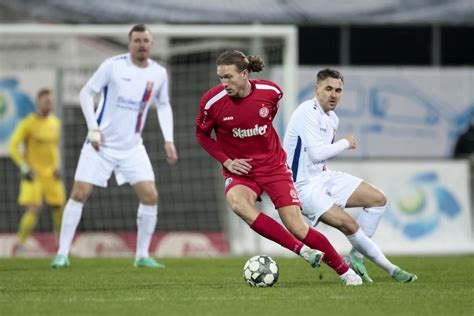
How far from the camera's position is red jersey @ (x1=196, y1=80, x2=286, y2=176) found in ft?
31.6

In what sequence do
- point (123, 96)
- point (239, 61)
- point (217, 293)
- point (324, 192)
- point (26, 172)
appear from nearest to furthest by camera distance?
point (217, 293), point (239, 61), point (324, 192), point (123, 96), point (26, 172)

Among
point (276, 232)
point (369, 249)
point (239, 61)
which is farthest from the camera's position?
point (369, 249)

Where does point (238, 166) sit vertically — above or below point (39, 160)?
above

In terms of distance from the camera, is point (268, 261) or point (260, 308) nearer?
point (260, 308)

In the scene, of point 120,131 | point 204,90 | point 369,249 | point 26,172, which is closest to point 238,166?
point 369,249

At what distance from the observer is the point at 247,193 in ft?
31.4

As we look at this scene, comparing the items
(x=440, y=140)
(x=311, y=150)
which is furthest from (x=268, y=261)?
(x=440, y=140)

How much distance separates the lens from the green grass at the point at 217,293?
771 centimetres

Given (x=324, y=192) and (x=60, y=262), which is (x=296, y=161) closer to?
(x=324, y=192)

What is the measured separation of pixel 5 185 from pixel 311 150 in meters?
9.41

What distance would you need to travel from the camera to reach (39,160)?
16953mm

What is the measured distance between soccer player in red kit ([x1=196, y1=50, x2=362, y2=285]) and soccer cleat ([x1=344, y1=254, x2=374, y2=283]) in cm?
51

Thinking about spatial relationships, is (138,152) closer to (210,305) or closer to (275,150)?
(275,150)

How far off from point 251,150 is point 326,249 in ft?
3.55
